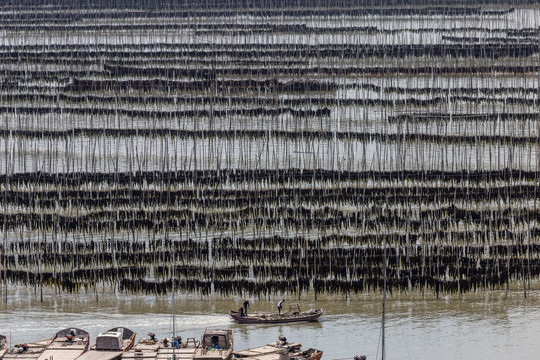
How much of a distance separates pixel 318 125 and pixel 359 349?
83.4 feet

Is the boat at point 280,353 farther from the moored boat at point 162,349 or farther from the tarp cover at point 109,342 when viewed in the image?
the tarp cover at point 109,342

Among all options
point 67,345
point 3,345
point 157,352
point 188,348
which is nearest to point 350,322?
point 188,348

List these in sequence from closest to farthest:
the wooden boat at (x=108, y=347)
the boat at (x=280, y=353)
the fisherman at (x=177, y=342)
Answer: the boat at (x=280, y=353) → the wooden boat at (x=108, y=347) → the fisherman at (x=177, y=342)

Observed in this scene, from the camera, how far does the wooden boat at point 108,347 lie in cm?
4581

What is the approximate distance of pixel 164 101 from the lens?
7469cm

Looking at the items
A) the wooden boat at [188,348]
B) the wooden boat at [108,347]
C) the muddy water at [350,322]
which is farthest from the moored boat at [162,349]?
the muddy water at [350,322]

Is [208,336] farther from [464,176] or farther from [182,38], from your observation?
[182,38]

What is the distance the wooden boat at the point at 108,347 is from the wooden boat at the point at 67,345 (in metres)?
0.40

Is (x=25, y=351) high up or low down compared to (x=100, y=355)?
up

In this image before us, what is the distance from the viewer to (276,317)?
51.0m

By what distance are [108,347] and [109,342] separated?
0.69 ft

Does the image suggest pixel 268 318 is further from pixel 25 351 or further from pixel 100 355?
pixel 25 351

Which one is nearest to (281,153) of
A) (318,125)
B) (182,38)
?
(318,125)

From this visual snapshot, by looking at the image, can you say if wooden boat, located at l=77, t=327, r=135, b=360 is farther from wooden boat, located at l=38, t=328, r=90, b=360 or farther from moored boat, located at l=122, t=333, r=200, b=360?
moored boat, located at l=122, t=333, r=200, b=360
